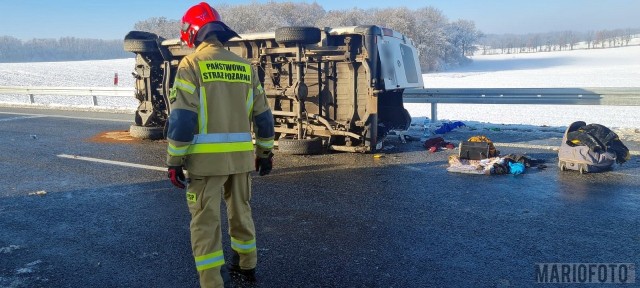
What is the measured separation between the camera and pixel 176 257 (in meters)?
3.63

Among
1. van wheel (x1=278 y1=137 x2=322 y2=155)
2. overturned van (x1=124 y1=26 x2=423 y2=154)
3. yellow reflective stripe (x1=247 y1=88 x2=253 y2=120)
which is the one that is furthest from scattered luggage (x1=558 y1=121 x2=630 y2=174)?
yellow reflective stripe (x1=247 y1=88 x2=253 y2=120)

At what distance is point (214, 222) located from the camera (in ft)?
9.82

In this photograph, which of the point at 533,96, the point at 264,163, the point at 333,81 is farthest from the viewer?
the point at 533,96

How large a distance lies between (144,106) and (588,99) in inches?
328

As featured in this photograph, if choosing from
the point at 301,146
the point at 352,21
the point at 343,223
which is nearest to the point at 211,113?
the point at 343,223

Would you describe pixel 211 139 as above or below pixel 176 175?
above

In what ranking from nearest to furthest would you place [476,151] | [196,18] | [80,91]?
[196,18], [476,151], [80,91]

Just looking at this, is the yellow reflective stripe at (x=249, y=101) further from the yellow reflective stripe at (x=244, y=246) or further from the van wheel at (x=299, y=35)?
the van wheel at (x=299, y=35)

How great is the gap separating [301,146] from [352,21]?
65.1 meters

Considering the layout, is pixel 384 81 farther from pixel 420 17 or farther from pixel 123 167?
pixel 420 17

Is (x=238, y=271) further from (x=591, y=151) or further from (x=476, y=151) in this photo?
(x=591, y=151)

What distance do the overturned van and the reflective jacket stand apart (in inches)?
168

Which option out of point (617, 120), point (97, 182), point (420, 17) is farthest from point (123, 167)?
point (420, 17)

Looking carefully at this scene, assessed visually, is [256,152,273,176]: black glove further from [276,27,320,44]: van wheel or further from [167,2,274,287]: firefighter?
[276,27,320,44]: van wheel
